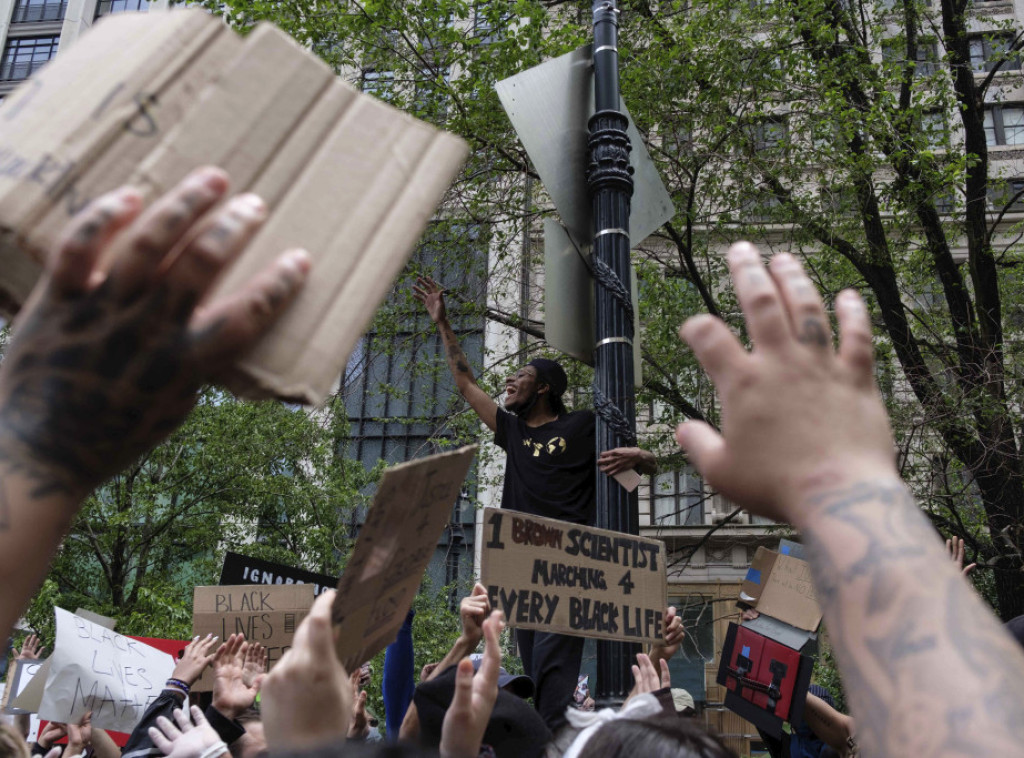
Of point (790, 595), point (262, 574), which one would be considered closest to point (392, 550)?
point (790, 595)

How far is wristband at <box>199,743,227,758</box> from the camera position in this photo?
118 inches

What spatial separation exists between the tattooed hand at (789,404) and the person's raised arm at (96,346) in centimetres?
58

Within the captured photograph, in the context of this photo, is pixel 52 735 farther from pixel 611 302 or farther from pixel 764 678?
pixel 611 302

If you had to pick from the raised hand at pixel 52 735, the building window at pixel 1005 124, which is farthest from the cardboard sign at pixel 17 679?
the building window at pixel 1005 124

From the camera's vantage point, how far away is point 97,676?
495cm

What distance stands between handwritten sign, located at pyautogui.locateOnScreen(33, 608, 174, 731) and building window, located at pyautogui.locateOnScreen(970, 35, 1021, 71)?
9.61m

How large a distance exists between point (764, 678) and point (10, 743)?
11.6ft

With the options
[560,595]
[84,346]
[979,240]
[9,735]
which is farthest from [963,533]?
[84,346]

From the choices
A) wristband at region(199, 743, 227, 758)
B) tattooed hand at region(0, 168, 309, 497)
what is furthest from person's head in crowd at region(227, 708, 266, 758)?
tattooed hand at region(0, 168, 309, 497)

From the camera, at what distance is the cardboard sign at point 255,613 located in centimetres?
443

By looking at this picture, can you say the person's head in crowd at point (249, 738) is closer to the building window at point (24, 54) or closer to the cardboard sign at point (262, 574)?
the cardboard sign at point (262, 574)

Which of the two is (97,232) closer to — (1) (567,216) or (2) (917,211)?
(1) (567,216)

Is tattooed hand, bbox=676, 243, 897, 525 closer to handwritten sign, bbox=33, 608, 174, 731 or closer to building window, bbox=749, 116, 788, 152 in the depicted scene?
handwritten sign, bbox=33, 608, 174, 731

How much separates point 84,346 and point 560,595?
2.54 m
